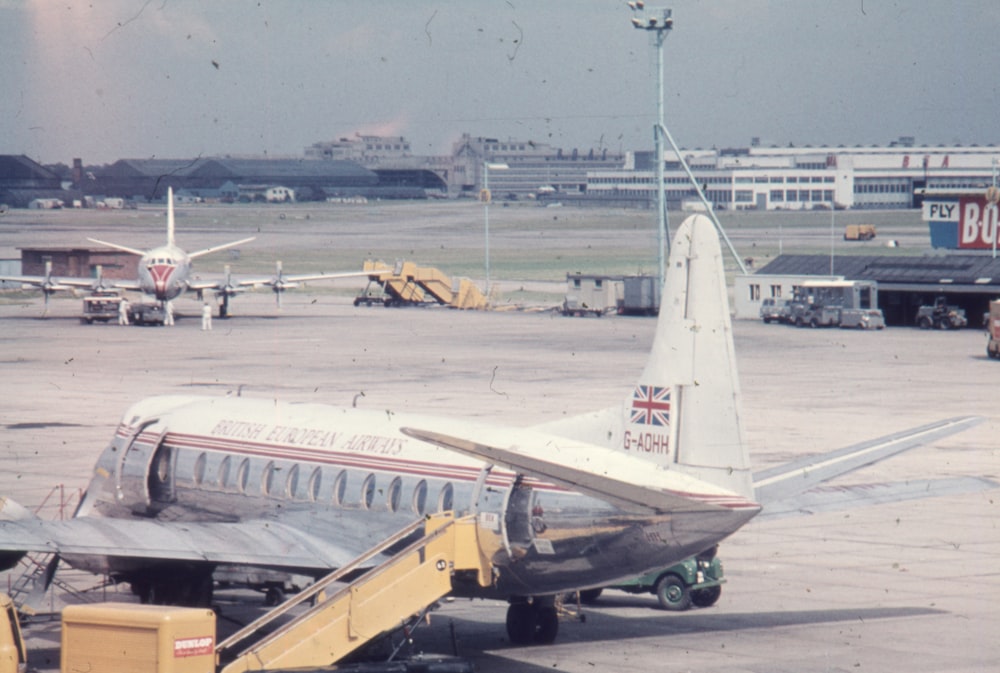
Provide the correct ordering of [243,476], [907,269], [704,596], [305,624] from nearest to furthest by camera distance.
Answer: [305,624] → [243,476] → [704,596] → [907,269]

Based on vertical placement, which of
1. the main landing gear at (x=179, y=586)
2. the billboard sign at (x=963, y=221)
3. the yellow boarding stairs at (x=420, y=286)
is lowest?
the main landing gear at (x=179, y=586)

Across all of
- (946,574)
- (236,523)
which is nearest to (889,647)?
(946,574)

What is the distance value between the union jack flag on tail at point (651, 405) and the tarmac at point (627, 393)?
12.7 ft

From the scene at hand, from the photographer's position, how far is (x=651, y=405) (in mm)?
21484

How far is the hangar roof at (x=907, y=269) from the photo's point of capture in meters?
94.4

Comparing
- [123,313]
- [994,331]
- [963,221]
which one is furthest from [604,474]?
[963,221]

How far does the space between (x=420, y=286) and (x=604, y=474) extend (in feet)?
309

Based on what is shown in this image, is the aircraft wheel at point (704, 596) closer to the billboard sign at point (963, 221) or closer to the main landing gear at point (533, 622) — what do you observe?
the main landing gear at point (533, 622)

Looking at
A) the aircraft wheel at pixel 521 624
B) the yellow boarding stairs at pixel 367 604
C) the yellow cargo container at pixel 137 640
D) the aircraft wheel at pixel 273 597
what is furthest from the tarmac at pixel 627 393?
the yellow cargo container at pixel 137 640

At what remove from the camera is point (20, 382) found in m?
62.9

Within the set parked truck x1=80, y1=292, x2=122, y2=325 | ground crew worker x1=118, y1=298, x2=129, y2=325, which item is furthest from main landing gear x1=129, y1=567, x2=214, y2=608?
parked truck x1=80, y1=292, x2=122, y2=325

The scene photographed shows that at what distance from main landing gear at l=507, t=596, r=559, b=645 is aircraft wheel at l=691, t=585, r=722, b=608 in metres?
3.67

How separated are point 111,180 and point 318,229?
42776mm

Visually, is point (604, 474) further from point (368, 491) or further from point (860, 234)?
point (860, 234)
